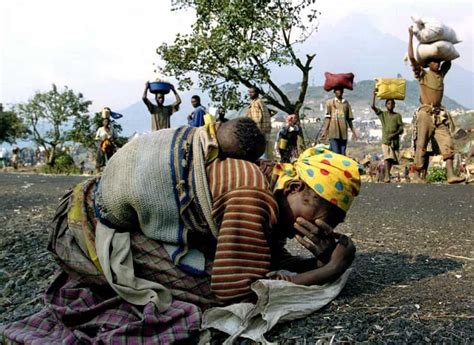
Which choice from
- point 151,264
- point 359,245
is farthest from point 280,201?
point 359,245

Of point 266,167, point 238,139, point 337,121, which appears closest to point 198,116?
point 337,121

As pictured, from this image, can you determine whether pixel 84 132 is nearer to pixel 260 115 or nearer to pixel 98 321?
pixel 260 115

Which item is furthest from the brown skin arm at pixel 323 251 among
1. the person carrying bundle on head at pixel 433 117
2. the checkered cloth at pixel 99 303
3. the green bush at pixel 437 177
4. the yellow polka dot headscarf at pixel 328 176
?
the green bush at pixel 437 177

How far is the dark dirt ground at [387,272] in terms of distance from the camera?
2557mm

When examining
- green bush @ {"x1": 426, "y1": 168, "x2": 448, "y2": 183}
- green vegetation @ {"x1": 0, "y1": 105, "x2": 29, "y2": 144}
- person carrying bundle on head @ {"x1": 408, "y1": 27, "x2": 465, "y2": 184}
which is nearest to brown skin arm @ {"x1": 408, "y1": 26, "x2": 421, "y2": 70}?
person carrying bundle on head @ {"x1": 408, "y1": 27, "x2": 465, "y2": 184}

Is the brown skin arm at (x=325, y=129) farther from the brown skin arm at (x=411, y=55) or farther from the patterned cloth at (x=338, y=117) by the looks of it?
the brown skin arm at (x=411, y=55)

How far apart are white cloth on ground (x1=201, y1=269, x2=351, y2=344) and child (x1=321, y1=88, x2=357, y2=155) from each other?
817cm

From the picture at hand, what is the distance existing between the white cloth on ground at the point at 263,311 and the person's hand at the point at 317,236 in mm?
193

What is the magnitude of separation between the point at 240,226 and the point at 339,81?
28.8ft

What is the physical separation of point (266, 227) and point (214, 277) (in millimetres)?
309

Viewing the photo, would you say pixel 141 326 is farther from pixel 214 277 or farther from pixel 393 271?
pixel 393 271

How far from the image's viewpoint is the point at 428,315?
2656mm

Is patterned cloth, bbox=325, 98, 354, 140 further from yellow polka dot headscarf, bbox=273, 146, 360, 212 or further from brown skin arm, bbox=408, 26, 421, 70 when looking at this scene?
yellow polka dot headscarf, bbox=273, 146, 360, 212

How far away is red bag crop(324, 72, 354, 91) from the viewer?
10.9m
